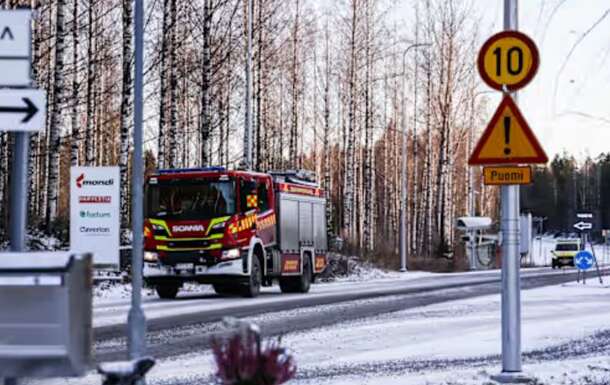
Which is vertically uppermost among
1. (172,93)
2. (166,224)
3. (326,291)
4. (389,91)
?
(389,91)

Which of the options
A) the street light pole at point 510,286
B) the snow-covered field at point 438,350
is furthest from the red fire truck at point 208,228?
the street light pole at point 510,286

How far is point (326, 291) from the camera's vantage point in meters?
28.6

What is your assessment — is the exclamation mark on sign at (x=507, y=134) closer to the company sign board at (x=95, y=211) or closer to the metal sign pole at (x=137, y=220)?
the metal sign pole at (x=137, y=220)

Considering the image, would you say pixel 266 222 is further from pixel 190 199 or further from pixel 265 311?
pixel 265 311

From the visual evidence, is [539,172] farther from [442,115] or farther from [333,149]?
[442,115]

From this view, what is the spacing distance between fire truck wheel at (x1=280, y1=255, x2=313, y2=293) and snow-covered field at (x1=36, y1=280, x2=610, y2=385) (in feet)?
20.9

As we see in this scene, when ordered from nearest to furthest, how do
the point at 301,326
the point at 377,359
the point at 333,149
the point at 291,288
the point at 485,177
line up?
the point at 485,177 < the point at 377,359 < the point at 301,326 < the point at 291,288 < the point at 333,149

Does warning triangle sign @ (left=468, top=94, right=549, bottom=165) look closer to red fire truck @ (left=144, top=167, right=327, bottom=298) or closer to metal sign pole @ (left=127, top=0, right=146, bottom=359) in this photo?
metal sign pole @ (left=127, top=0, right=146, bottom=359)

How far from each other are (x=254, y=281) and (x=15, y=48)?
17834 millimetres

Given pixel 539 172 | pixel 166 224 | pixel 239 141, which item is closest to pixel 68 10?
pixel 239 141

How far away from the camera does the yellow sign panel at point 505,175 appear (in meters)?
9.93

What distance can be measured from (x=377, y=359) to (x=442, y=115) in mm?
43386

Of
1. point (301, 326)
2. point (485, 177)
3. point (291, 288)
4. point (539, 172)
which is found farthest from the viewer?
point (539, 172)

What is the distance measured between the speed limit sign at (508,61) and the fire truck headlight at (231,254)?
14.1m
